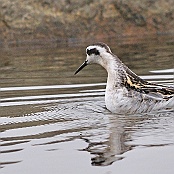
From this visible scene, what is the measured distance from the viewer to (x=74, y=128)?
7715 millimetres

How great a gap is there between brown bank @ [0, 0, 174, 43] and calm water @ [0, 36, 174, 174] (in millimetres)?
9512

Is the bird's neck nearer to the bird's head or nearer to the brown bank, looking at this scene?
the bird's head

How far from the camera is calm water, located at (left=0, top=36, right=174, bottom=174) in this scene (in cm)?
595

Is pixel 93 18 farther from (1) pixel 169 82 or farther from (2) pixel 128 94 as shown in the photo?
(2) pixel 128 94

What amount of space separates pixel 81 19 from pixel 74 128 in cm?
1708

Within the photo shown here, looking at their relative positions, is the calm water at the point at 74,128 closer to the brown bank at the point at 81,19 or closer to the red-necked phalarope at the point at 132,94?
the red-necked phalarope at the point at 132,94

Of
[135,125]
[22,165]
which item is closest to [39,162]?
[22,165]

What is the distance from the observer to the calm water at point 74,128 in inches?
234

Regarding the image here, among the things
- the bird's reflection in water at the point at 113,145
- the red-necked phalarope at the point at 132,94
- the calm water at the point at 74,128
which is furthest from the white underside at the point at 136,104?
the bird's reflection in water at the point at 113,145

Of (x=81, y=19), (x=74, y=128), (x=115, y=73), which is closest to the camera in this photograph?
(x=74, y=128)

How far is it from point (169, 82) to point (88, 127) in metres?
4.17

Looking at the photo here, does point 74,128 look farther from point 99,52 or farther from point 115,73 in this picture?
point 99,52

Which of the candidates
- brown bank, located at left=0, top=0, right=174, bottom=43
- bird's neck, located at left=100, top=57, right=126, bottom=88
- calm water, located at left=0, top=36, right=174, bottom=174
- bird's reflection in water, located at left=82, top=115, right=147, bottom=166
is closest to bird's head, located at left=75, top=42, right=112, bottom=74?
bird's neck, located at left=100, top=57, right=126, bottom=88

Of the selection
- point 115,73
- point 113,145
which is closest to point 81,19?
point 115,73
